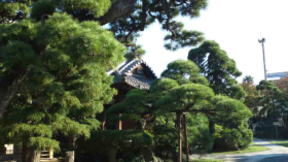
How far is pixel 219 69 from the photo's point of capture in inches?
813

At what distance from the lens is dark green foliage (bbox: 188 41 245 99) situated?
20.2m

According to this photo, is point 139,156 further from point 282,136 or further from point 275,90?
point 282,136

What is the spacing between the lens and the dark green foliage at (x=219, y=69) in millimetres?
20234

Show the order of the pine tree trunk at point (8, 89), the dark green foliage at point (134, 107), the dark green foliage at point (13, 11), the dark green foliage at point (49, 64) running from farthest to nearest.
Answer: the dark green foliage at point (134, 107), the dark green foliage at point (13, 11), the pine tree trunk at point (8, 89), the dark green foliage at point (49, 64)

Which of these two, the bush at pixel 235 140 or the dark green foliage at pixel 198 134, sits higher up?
the dark green foliage at pixel 198 134

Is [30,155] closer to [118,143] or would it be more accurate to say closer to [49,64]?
[49,64]

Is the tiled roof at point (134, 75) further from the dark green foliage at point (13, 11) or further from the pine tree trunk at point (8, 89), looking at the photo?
the pine tree trunk at point (8, 89)

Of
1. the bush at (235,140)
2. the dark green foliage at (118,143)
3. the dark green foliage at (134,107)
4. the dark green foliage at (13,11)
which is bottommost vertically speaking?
the bush at (235,140)

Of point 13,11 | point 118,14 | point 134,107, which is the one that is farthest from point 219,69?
point 13,11

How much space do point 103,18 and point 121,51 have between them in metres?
2.53

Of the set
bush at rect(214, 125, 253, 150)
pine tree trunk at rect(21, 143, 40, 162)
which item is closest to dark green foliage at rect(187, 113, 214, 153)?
bush at rect(214, 125, 253, 150)

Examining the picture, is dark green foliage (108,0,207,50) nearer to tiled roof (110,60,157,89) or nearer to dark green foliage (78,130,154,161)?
tiled roof (110,60,157,89)

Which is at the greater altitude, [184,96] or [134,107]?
[184,96]

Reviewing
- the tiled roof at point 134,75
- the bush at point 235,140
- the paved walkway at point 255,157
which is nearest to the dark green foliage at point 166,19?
the tiled roof at point 134,75
